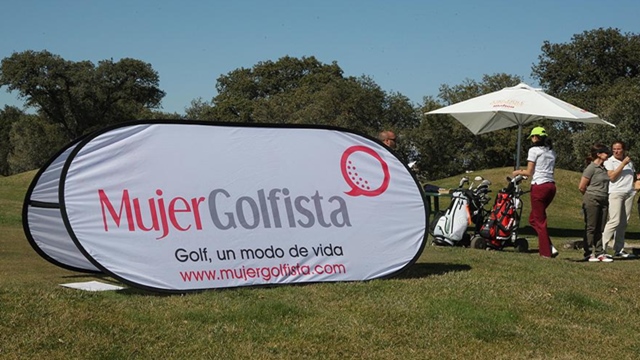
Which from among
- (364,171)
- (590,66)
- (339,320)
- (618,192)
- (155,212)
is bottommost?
(339,320)

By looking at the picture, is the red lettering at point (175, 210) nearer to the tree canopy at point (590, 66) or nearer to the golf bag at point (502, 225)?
the golf bag at point (502, 225)

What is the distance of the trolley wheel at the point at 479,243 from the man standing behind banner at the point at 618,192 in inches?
79.0

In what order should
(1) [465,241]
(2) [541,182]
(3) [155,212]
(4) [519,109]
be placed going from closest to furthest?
(3) [155,212] → (2) [541,182] → (1) [465,241] → (4) [519,109]

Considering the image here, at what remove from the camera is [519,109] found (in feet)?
57.3

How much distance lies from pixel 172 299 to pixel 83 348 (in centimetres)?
151

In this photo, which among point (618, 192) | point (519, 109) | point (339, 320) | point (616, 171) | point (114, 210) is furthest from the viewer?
point (519, 109)

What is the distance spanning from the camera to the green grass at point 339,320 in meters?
6.49

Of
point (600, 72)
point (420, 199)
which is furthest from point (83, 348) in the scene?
point (600, 72)

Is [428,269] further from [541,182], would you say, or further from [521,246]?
[521,246]

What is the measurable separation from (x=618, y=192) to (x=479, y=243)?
256cm

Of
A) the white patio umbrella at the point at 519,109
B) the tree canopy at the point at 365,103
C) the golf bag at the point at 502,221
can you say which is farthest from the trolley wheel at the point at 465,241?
the tree canopy at the point at 365,103

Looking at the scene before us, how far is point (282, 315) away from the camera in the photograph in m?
7.43

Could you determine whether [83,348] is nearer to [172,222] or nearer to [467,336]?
[172,222]

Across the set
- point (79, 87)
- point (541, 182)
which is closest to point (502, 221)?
point (541, 182)
